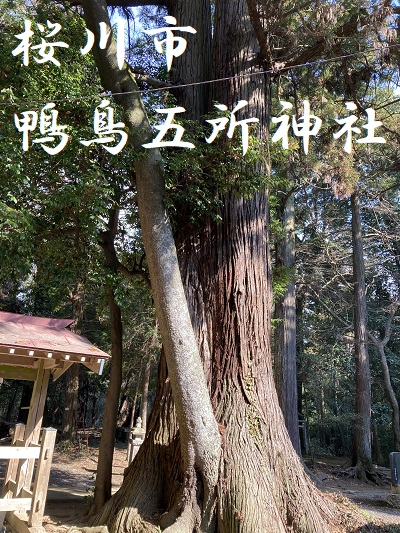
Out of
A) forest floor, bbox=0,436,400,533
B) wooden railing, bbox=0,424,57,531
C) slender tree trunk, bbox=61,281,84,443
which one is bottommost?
forest floor, bbox=0,436,400,533

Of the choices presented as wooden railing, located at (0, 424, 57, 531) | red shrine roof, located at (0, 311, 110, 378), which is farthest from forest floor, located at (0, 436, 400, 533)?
red shrine roof, located at (0, 311, 110, 378)

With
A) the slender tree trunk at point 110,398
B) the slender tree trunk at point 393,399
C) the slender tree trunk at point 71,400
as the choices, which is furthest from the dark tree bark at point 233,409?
the slender tree trunk at point 393,399

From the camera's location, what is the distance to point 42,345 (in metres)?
5.16

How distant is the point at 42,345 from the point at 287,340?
24.2ft

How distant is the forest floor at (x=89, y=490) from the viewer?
18.7 feet

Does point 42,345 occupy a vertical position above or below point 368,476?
above

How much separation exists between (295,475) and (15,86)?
541 cm

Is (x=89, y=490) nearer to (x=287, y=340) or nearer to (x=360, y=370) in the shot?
(x=287, y=340)

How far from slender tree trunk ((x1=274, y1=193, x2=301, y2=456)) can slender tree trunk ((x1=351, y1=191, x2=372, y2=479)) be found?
322 cm

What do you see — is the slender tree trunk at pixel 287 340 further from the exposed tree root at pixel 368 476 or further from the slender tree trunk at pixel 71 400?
the slender tree trunk at pixel 71 400

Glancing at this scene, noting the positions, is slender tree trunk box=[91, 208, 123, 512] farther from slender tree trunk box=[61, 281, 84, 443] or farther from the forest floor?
slender tree trunk box=[61, 281, 84, 443]

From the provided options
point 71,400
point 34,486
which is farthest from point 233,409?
point 71,400

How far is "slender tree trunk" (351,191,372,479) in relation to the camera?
517 inches

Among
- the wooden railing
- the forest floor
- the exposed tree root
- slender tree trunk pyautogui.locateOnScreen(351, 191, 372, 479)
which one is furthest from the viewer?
slender tree trunk pyautogui.locateOnScreen(351, 191, 372, 479)
